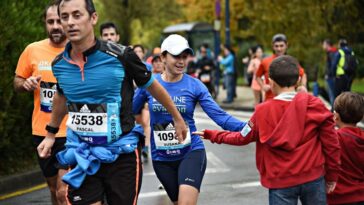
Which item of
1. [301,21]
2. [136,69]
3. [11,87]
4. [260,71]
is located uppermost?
[136,69]

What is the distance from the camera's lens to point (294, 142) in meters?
5.45

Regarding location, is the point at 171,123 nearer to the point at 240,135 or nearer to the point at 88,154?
the point at 240,135

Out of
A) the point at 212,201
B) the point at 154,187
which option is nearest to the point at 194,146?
the point at 212,201

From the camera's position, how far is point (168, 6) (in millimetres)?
57000

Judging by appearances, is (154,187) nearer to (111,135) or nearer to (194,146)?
(194,146)

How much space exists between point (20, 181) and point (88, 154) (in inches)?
229

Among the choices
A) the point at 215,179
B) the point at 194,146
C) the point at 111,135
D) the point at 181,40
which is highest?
the point at 181,40

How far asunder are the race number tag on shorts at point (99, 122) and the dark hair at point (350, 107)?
1.76 metres

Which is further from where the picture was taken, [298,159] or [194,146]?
[194,146]

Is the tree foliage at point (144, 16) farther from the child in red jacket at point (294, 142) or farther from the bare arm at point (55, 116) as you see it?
the child in red jacket at point (294, 142)

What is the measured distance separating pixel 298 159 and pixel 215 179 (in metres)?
5.64

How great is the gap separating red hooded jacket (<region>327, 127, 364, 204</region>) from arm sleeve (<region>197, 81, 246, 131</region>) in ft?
2.95

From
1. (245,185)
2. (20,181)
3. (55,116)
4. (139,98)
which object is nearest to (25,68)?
(139,98)

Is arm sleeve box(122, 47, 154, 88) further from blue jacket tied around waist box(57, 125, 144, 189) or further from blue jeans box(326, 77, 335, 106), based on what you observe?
blue jeans box(326, 77, 335, 106)
